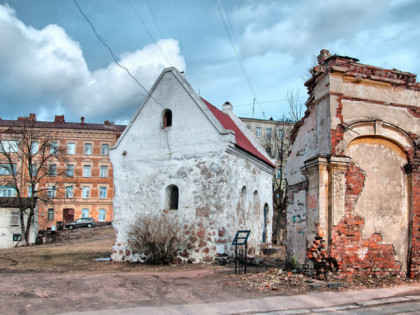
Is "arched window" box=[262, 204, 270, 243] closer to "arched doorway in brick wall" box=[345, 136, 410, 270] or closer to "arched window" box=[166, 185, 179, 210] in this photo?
"arched window" box=[166, 185, 179, 210]

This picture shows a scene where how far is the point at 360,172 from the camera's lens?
1012 centimetres

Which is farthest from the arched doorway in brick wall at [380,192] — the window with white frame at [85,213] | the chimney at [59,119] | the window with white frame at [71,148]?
the chimney at [59,119]

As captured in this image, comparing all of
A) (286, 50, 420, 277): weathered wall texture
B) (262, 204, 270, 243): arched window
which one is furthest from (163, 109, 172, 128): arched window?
(286, 50, 420, 277): weathered wall texture

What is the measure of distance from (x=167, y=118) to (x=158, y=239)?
18.4ft

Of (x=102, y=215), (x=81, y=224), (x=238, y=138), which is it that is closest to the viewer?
(x=238, y=138)

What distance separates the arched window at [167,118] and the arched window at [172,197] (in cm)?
283

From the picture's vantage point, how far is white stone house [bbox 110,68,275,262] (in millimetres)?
15160

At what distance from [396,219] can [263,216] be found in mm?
9869

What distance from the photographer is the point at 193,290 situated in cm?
935

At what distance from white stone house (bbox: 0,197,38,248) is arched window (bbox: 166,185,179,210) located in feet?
72.4

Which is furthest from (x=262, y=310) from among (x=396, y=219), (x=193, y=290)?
(x=396, y=219)

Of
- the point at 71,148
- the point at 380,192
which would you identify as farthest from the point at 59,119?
the point at 380,192

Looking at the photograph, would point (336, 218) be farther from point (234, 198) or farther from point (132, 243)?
point (132, 243)

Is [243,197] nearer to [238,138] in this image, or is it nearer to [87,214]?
[238,138]
